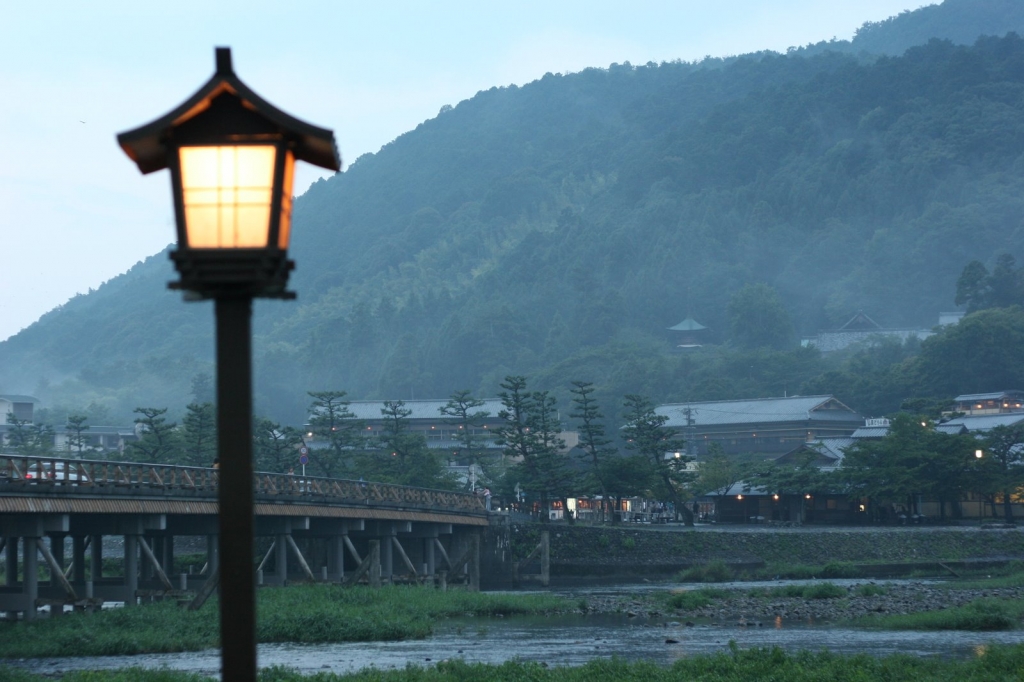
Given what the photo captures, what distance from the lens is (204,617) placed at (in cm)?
3406

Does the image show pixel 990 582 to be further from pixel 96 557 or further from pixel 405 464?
pixel 96 557

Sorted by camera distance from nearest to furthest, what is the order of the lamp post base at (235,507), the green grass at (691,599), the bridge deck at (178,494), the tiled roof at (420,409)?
1. the lamp post base at (235,507)
2. the bridge deck at (178,494)
3. the green grass at (691,599)
4. the tiled roof at (420,409)

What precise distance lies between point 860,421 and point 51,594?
275 feet

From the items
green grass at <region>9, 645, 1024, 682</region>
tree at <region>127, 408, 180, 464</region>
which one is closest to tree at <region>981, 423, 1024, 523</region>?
tree at <region>127, 408, 180, 464</region>

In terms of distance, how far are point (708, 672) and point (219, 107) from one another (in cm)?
2072

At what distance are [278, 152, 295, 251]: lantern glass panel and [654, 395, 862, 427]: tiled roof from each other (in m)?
102

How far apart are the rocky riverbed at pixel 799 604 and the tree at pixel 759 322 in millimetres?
105515

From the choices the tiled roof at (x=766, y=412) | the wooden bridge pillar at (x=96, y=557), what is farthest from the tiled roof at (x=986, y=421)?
the wooden bridge pillar at (x=96, y=557)

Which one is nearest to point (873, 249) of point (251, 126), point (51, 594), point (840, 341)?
point (840, 341)

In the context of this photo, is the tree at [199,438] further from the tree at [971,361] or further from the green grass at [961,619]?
the tree at [971,361]

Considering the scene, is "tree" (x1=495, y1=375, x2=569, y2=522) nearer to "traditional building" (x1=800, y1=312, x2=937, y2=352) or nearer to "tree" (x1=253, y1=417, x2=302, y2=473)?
"tree" (x1=253, y1=417, x2=302, y2=473)

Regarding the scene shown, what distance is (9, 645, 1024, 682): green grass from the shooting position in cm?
2234

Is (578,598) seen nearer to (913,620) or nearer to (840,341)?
(913,620)

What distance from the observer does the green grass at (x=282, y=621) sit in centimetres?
3003
